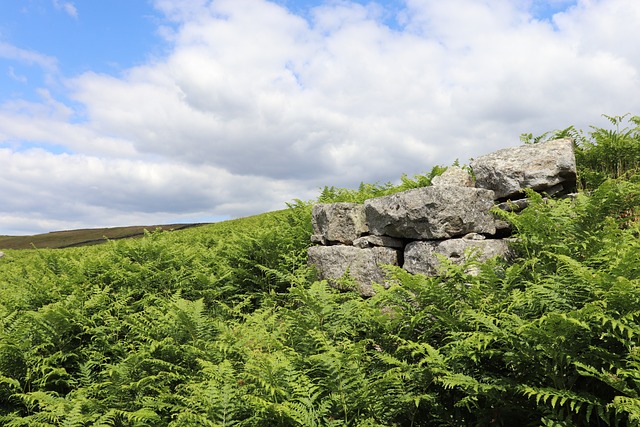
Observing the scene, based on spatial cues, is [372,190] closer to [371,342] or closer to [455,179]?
[455,179]

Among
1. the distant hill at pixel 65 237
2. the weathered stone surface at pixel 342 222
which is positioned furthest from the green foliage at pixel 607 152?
the distant hill at pixel 65 237

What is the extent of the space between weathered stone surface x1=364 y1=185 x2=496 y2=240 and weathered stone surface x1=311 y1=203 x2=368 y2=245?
0.84 m

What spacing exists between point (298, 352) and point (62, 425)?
2.89 m

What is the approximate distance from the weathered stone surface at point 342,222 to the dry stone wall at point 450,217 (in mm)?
189

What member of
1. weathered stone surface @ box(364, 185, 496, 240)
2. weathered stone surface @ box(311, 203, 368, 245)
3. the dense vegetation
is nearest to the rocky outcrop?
weathered stone surface @ box(364, 185, 496, 240)

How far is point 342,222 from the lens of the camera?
331 inches

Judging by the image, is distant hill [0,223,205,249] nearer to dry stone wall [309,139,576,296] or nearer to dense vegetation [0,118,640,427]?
dense vegetation [0,118,640,427]

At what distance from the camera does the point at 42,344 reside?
22.0 feet

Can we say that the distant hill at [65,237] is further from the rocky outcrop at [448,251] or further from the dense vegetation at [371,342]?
the rocky outcrop at [448,251]

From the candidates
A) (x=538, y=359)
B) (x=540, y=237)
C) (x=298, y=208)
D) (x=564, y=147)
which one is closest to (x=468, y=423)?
(x=538, y=359)

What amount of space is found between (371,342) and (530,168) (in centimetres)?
426

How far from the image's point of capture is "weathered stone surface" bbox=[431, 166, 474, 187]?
8.18m

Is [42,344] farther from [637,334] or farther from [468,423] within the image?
[637,334]

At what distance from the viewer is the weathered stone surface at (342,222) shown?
8.30 meters
